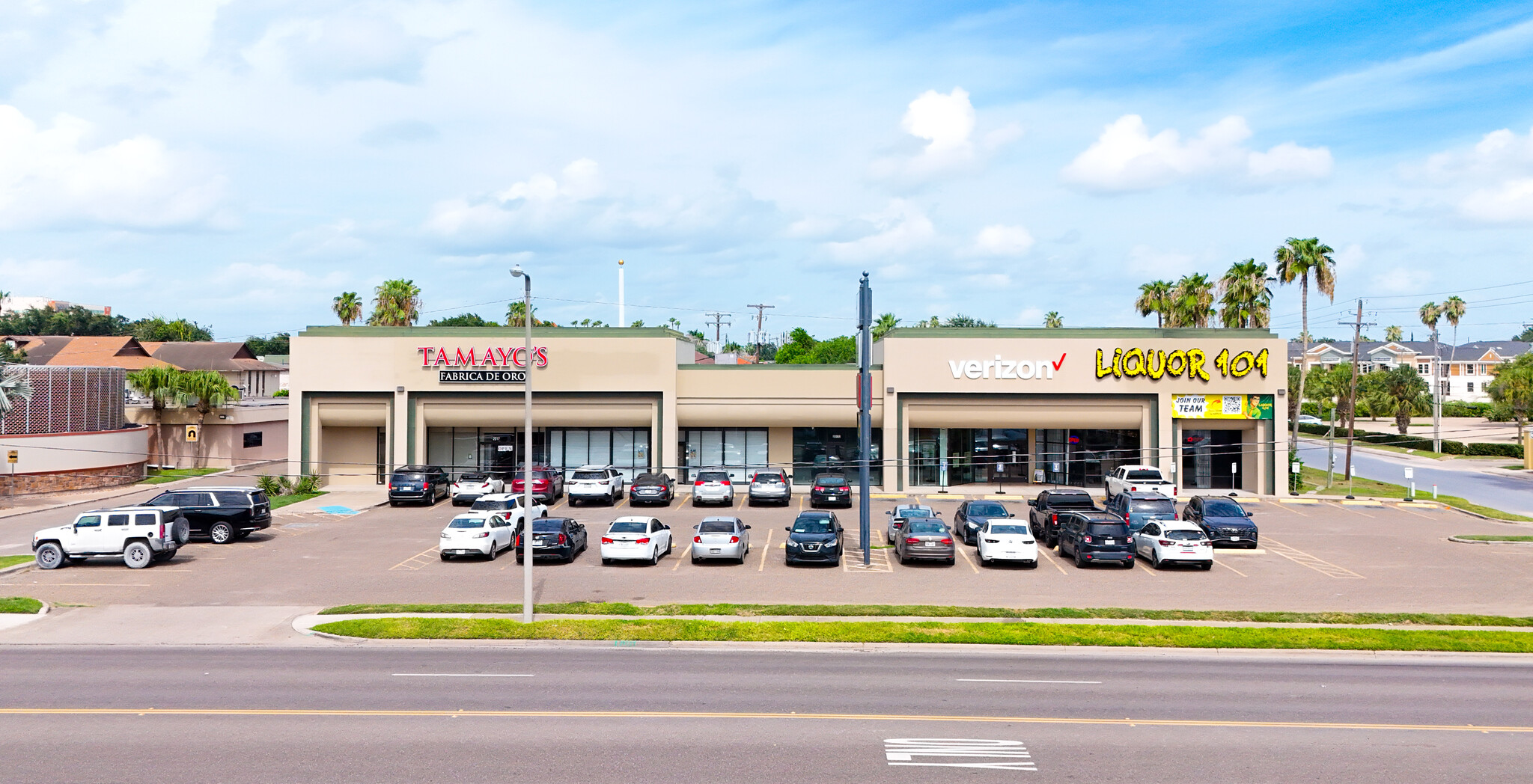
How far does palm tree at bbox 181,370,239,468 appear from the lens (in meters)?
59.1

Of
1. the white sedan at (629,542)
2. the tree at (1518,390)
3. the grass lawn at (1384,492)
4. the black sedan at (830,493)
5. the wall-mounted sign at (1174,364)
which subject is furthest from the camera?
the tree at (1518,390)

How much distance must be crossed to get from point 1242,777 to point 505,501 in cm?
2825

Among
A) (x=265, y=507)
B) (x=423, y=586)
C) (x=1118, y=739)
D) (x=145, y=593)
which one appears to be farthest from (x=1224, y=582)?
(x=265, y=507)

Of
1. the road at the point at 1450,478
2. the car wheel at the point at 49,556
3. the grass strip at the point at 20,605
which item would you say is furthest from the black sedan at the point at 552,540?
the road at the point at 1450,478

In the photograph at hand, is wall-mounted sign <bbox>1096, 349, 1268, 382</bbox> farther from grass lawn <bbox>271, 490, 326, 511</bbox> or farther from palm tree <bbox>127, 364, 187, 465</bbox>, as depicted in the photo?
palm tree <bbox>127, 364, 187, 465</bbox>

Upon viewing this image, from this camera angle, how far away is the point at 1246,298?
197ft

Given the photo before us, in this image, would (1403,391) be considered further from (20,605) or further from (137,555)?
(20,605)

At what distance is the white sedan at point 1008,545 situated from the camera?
3039 centimetres

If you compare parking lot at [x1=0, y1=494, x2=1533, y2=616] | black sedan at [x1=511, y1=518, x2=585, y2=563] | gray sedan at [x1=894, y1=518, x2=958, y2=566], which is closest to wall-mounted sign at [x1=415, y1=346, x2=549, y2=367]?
parking lot at [x1=0, y1=494, x2=1533, y2=616]

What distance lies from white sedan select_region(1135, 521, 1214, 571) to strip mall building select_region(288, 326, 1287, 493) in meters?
19.6

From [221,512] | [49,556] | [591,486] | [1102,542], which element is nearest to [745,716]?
[1102,542]

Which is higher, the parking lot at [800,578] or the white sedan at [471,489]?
the white sedan at [471,489]

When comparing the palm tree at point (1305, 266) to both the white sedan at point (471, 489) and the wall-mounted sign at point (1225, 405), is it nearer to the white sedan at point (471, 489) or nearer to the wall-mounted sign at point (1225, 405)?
the wall-mounted sign at point (1225, 405)

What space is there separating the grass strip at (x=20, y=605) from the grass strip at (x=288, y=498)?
66.3ft
